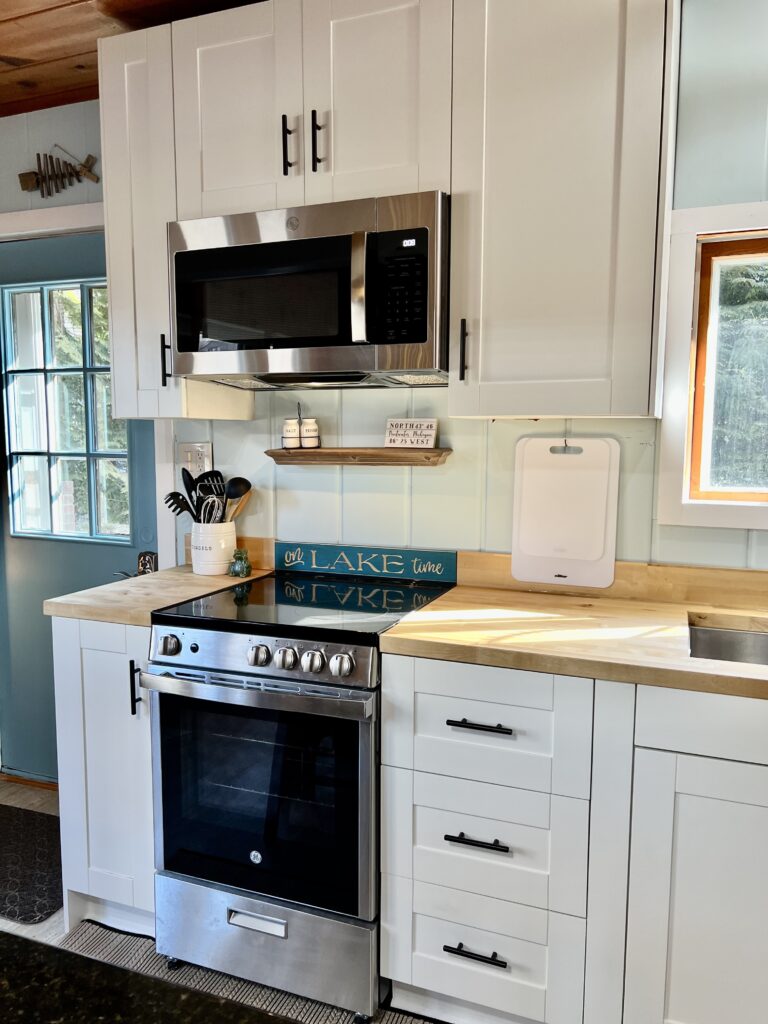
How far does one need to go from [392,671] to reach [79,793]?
104 cm

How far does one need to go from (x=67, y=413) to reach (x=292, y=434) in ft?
3.35

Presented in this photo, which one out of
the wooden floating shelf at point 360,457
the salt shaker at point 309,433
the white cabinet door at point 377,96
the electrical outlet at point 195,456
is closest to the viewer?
the white cabinet door at point 377,96

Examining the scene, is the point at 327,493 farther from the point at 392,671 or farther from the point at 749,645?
the point at 749,645

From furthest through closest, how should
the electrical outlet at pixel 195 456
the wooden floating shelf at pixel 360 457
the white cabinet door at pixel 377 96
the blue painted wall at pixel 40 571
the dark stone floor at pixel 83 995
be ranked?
the blue painted wall at pixel 40 571
the electrical outlet at pixel 195 456
the wooden floating shelf at pixel 360 457
the white cabinet door at pixel 377 96
the dark stone floor at pixel 83 995

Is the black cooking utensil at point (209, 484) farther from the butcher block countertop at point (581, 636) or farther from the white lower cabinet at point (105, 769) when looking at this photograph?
the butcher block countertop at point (581, 636)

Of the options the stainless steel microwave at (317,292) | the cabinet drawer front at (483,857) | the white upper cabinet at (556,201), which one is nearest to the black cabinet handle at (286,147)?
the stainless steel microwave at (317,292)

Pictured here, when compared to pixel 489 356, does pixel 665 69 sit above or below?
above

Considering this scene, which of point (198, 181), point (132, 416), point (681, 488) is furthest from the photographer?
point (132, 416)

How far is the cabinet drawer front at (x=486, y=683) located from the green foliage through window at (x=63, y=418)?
1.51m

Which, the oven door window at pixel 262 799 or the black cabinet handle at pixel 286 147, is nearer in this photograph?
the oven door window at pixel 262 799

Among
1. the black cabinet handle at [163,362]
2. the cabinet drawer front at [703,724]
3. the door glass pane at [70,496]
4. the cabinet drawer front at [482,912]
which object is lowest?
the cabinet drawer front at [482,912]

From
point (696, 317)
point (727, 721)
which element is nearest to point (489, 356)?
point (696, 317)

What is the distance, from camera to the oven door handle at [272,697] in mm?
1623

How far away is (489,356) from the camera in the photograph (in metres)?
1.79
